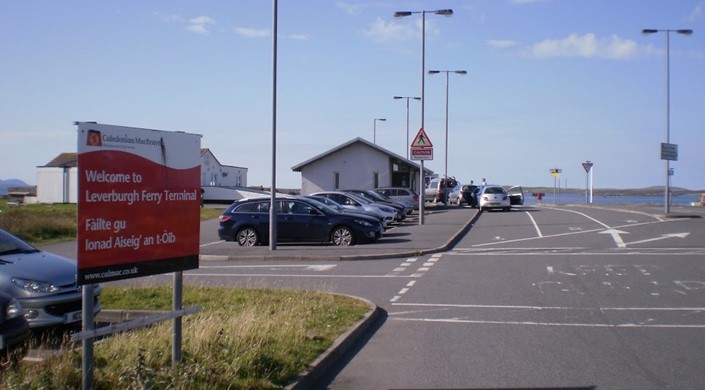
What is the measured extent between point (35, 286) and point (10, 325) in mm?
2525

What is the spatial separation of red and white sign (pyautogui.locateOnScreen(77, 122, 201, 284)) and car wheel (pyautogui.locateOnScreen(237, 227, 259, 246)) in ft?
56.0

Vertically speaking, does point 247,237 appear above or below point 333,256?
above

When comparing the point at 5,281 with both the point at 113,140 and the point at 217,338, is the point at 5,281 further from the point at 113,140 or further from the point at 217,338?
the point at 113,140

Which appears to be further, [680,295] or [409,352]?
[680,295]

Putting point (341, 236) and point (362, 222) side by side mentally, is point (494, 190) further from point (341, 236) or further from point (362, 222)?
point (341, 236)

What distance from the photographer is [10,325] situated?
7.24 m

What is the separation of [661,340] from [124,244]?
6.88 meters

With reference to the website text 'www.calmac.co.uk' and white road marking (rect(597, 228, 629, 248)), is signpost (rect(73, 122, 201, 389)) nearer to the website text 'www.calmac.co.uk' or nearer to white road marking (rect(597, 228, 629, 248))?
the website text 'www.calmac.co.uk'

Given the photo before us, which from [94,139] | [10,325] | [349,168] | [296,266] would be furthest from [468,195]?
[94,139]

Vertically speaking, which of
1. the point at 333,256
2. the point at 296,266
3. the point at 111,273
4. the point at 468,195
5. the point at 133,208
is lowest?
the point at 296,266

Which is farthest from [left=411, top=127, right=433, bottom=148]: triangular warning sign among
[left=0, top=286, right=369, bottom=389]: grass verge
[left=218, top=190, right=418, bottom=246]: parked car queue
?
[left=0, top=286, right=369, bottom=389]: grass verge

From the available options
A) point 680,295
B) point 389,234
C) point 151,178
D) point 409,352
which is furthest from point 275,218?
point 151,178

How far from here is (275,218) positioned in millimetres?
22188

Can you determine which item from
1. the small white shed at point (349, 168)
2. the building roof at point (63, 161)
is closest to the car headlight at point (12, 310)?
the small white shed at point (349, 168)
